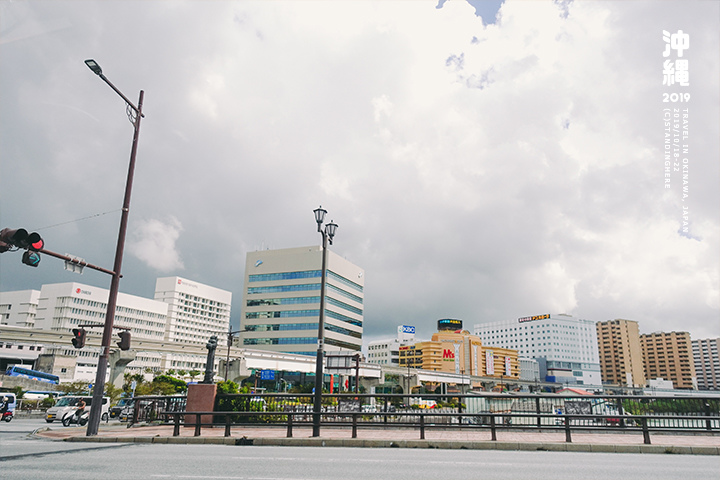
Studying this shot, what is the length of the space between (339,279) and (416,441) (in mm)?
101077

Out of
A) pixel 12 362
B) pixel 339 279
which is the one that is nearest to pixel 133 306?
pixel 12 362

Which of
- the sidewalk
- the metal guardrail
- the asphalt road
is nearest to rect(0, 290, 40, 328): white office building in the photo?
the metal guardrail

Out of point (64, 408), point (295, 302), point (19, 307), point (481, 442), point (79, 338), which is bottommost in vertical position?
point (64, 408)

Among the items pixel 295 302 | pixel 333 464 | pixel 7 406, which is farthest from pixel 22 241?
pixel 295 302

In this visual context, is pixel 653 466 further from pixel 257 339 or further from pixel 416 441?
pixel 257 339

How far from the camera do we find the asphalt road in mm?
8672

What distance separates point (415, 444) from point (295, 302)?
9562cm

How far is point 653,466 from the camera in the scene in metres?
10.1

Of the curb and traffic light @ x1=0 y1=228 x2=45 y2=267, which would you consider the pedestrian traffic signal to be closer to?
traffic light @ x1=0 y1=228 x2=45 y2=267

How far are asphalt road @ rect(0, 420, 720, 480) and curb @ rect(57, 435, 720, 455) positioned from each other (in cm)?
63

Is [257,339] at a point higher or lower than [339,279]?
lower

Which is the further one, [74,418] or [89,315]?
[89,315]

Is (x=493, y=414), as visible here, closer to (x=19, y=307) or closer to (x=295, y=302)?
(x=295, y=302)

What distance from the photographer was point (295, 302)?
10781 centimetres
